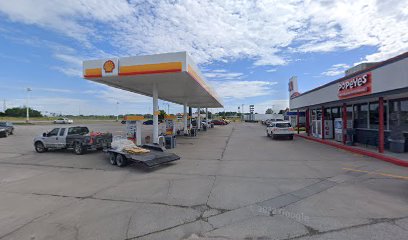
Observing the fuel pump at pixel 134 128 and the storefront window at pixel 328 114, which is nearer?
the fuel pump at pixel 134 128

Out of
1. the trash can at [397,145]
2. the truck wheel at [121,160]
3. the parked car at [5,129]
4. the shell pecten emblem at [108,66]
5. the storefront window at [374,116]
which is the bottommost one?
the truck wheel at [121,160]

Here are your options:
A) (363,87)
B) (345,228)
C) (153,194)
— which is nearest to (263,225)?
(345,228)

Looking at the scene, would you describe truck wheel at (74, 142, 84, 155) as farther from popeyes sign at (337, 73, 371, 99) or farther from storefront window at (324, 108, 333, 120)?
storefront window at (324, 108, 333, 120)

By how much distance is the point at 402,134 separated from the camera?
12.6m

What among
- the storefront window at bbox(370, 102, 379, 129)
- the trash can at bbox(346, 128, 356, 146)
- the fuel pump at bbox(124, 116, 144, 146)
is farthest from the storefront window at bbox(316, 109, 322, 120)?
the fuel pump at bbox(124, 116, 144, 146)

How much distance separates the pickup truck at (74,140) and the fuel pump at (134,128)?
5.03 feet

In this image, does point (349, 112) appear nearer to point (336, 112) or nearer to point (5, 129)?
point (336, 112)

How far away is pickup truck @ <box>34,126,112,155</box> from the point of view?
1457cm

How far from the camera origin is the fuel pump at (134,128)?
54.5ft

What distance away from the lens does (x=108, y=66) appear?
14.0 m

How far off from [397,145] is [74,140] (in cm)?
1810

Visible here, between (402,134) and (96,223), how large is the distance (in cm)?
1475

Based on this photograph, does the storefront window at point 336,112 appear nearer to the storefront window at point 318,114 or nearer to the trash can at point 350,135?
the storefront window at point 318,114

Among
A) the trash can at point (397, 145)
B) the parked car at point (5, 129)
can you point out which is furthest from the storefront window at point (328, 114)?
the parked car at point (5, 129)
